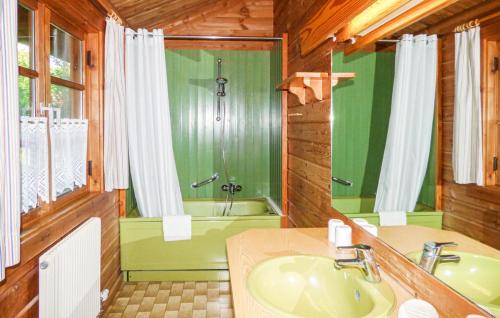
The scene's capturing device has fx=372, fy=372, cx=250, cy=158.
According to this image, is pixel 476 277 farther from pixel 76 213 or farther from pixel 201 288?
pixel 201 288

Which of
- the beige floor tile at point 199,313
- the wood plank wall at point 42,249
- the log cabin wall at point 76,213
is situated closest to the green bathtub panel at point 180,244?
the log cabin wall at point 76,213

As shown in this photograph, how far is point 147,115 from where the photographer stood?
3.11 m

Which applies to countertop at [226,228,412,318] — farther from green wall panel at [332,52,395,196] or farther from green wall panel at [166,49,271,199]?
green wall panel at [166,49,271,199]

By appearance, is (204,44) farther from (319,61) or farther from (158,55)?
(319,61)

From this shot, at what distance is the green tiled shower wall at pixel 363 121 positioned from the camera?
1472 millimetres

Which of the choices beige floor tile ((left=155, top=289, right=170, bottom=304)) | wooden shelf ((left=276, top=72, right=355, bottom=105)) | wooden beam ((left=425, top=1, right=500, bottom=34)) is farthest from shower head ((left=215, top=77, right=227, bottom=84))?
wooden beam ((left=425, top=1, right=500, bottom=34))

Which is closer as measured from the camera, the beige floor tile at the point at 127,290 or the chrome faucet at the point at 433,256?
the chrome faucet at the point at 433,256

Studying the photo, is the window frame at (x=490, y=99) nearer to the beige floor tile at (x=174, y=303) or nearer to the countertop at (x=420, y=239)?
the countertop at (x=420, y=239)

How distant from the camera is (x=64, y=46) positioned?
7.98ft

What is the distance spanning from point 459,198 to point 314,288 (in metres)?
0.61

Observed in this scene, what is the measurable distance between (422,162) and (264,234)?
0.85m

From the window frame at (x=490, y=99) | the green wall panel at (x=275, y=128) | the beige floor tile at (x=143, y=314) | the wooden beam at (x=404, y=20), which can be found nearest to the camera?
the window frame at (x=490, y=99)

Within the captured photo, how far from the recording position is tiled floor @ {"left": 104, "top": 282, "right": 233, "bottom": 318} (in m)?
2.76

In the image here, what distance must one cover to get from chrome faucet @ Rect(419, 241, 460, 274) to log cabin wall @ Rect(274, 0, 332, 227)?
3.26ft
